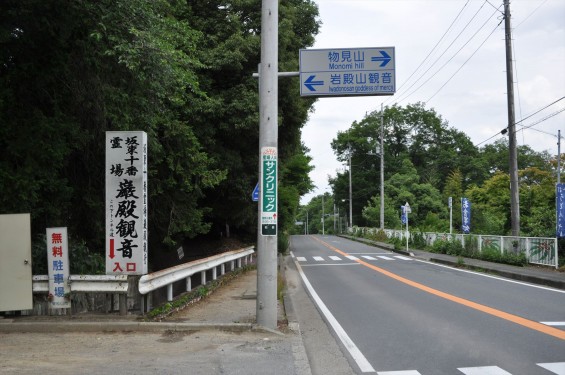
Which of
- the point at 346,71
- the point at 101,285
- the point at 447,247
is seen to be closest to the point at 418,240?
the point at 447,247

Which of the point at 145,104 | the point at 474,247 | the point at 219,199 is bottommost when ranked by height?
the point at 474,247

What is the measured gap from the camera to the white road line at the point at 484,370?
5.90 metres

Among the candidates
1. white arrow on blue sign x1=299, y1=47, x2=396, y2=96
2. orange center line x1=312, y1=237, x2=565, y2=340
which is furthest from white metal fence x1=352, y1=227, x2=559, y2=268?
white arrow on blue sign x1=299, y1=47, x2=396, y2=96

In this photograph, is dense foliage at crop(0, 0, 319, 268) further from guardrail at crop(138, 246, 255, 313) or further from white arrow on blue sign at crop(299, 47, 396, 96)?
white arrow on blue sign at crop(299, 47, 396, 96)

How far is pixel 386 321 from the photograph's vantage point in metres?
9.43

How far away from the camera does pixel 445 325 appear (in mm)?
8891

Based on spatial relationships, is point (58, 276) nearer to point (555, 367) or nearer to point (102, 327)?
point (102, 327)

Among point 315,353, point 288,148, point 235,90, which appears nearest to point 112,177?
point 315,353

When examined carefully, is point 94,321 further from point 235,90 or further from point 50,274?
point 235,90

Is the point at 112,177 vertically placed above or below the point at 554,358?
above

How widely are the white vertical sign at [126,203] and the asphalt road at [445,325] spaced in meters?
3.53

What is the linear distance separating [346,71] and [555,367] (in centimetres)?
548

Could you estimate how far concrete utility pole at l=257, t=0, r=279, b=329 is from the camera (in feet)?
26.0

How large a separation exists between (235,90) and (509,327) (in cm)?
1373
